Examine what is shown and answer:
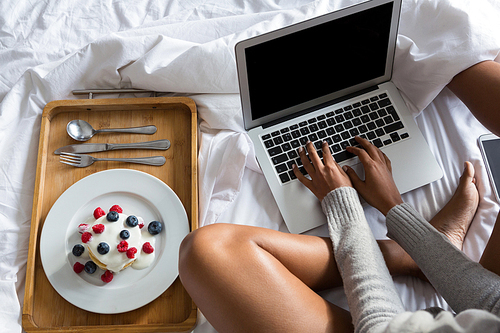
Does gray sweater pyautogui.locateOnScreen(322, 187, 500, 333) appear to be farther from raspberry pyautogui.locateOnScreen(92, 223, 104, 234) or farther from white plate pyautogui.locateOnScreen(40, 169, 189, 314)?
raspberry pyautogui.locateOnScreen(92, 223, 104, 234)

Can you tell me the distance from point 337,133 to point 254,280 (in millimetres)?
396

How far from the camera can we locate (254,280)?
22.9 inches

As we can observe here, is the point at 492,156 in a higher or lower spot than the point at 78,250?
higher

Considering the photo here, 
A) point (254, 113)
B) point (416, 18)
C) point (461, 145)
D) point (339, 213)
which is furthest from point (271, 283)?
point (416, 18)

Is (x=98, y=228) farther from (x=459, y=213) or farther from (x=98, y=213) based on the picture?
(x=459, y=213)

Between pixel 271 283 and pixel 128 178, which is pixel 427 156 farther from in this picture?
pixel 128 178

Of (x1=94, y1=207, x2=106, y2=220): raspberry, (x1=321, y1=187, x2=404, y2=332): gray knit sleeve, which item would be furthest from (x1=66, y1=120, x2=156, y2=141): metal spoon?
(x1=321, y1=187, x2=404, y2=332): gray knit sleeve

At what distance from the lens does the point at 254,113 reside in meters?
0.79

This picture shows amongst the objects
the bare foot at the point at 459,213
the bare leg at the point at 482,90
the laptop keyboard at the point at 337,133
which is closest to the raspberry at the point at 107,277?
the laptop keyboard at the point at 337,133

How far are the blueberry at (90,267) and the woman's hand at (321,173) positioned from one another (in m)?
Answer: 0.44

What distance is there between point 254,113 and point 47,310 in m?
0.56

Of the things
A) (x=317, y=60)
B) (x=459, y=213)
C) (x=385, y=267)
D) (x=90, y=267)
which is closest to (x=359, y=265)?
(x=385, y=267)

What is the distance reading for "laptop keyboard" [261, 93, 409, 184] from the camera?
815 millimetres

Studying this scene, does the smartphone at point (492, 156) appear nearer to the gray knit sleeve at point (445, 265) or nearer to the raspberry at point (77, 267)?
the gray knit sleeve at point (445, 265)
